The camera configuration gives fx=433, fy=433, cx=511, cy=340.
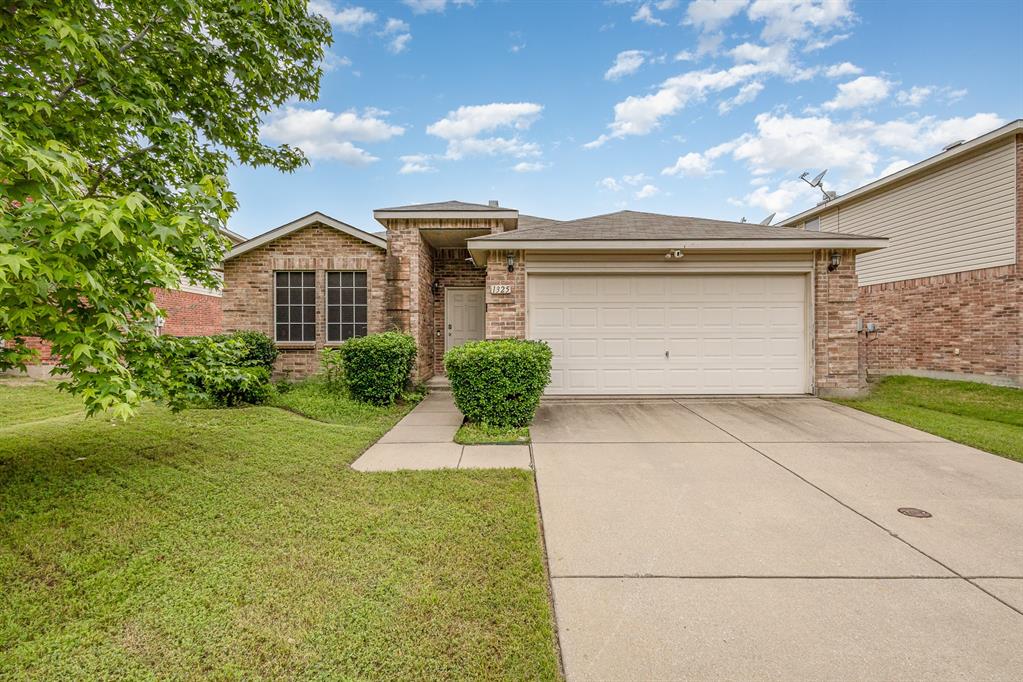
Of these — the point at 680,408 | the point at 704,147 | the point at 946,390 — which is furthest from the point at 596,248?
the point at 704,147

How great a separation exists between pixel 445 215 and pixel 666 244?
14.7 ft

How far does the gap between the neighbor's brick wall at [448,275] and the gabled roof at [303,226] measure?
167cm

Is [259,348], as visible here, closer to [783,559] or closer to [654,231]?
[654,231]

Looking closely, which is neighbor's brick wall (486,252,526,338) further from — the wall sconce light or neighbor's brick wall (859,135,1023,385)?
neighbor's brick wall (859,135,1023,385)

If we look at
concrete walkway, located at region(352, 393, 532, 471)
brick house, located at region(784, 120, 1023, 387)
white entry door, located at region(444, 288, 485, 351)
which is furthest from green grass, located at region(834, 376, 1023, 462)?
white entry door, located at region(444, 288, 485, 351)

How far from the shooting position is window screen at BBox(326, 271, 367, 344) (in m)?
9.92

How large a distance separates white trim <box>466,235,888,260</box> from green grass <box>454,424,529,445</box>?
3.19m

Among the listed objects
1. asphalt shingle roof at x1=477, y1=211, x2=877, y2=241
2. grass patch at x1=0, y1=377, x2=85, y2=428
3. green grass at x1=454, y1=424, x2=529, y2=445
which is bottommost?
green grass at x1=454, y1=424, x2=529, y2=445

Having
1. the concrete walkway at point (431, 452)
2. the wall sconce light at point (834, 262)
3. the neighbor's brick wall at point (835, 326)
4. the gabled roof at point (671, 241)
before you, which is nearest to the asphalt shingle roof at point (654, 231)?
the gabled roof at point (671, 241)

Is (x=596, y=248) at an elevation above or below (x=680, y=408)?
above

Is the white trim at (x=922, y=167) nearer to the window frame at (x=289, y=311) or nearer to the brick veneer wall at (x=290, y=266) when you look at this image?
the brick veneer wall at (x=290, y=266)

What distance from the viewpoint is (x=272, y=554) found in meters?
2.71

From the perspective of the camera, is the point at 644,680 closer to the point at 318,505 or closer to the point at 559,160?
the point at 318,505

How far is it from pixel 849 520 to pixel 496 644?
2.91m
